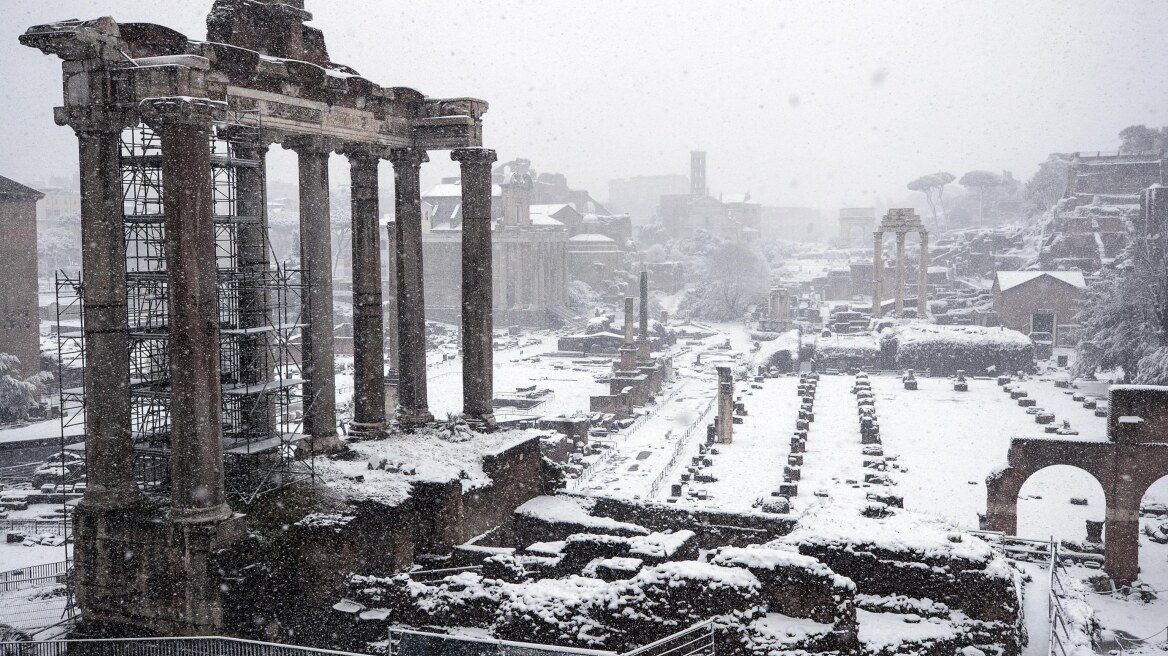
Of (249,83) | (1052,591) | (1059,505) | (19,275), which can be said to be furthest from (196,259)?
(19,275)

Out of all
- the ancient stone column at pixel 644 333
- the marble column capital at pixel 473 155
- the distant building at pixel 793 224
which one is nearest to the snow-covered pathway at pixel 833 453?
the ancient stone column at pixel 644 333

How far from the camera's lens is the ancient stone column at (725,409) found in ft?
88.8

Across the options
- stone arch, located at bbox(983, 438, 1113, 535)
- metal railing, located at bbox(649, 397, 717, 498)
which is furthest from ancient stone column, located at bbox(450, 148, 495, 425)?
stone arch, located at bbox(983, 438, 1113, 535)

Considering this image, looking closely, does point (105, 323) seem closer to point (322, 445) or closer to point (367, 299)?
point (322, 445)

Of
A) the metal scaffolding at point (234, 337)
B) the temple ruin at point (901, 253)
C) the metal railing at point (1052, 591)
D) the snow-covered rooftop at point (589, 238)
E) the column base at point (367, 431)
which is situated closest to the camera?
the metal scaffolding at point (234, 337)

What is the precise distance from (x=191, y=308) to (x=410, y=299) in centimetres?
529

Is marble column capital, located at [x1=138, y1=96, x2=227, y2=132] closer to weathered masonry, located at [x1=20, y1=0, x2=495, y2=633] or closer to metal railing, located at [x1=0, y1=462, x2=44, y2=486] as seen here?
weathered masonry, located at [x1=20, y1=0, x2=495, y2=633]

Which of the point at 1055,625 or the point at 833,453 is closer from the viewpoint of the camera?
the point at 1055,625

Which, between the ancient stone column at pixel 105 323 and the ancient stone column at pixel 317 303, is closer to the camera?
the ancient stone column at pixel 105 323

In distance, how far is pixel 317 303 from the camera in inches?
477

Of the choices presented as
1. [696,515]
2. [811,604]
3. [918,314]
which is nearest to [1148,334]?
[918,314]

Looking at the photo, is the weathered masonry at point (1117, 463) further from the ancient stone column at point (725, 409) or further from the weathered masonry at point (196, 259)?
the weathered masonry at point (196, 259)

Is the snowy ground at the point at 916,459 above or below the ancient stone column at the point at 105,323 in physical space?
below

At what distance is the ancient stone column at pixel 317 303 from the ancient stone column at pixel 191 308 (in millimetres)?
3009
